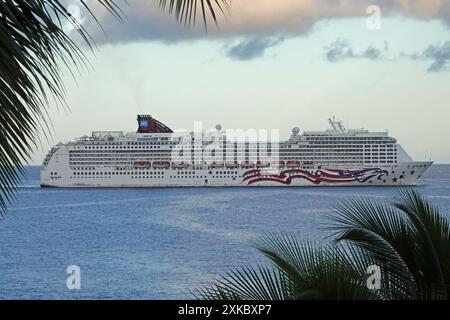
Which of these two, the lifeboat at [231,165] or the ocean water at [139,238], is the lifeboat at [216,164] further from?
the ocean water at [139,238]

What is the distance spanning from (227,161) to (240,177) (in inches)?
56.9

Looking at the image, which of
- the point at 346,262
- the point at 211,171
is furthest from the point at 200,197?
the point at 346,262

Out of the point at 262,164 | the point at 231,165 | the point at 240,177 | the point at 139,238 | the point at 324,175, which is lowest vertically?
the point at 139,238

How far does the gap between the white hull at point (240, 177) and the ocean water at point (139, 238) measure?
2.86ft

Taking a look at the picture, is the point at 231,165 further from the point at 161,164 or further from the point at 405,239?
the point at 405,239

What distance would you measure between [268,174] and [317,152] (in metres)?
3.95

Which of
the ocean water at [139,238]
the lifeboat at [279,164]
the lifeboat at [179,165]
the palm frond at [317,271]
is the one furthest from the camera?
the lifeboat at [279,164]

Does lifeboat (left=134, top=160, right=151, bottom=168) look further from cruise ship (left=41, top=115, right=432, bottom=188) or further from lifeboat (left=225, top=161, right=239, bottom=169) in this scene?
lifeboat (left=225, top=161, right=239, bottom=169)

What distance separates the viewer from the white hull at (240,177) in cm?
4638

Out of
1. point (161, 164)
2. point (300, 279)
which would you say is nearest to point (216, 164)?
point (161, 164)

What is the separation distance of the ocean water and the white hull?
0.87 metres

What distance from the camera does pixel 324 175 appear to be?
48.2 meters

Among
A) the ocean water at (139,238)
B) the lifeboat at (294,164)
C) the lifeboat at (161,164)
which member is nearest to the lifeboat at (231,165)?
the ocean water at (139,238)
